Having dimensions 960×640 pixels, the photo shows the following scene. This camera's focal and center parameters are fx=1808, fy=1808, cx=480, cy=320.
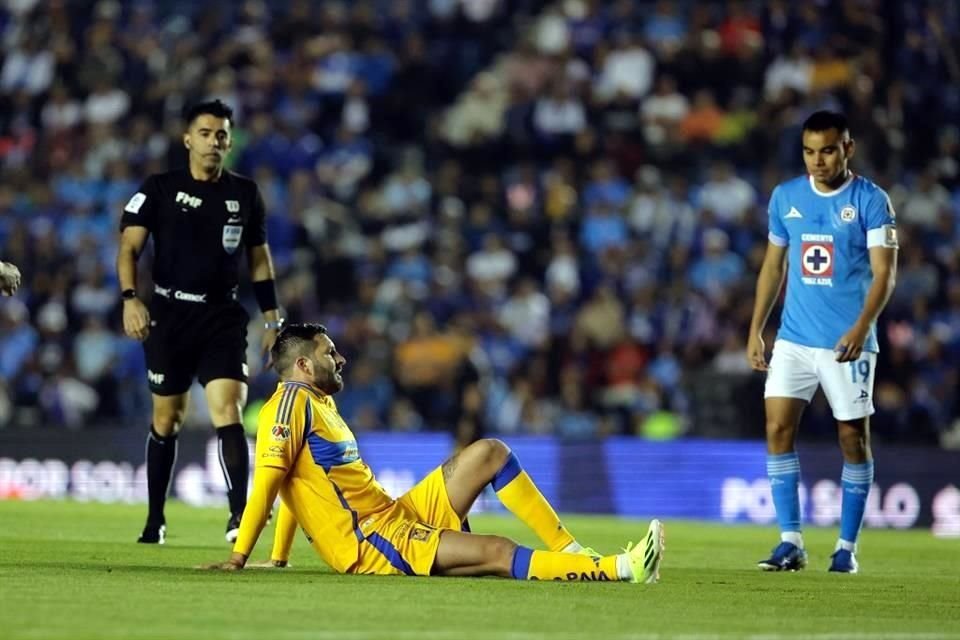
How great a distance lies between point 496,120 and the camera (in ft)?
72.1

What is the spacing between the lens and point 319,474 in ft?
27.1

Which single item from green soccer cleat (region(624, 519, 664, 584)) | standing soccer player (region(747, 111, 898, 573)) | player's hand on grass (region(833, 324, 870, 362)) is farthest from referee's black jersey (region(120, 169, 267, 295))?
green soccer cleat (region(624, 519, 664, 584))

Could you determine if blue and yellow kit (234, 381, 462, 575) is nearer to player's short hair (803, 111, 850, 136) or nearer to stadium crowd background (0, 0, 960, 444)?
player's short hair (803, 111, 850, 136)

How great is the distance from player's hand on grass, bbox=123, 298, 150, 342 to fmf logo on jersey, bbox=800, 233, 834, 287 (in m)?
3.73

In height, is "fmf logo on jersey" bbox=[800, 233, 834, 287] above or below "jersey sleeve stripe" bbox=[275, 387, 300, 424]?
above

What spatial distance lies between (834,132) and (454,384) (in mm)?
9369

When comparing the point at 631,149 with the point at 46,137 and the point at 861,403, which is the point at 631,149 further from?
the point at 861,403

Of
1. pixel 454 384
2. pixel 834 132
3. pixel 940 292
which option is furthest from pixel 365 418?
pixel 834 132

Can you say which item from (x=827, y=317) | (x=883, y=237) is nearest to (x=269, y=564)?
(x=827, y=317)

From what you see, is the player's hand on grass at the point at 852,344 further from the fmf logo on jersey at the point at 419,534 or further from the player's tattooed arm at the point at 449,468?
the fmf logo on jersey at the point at 419,534

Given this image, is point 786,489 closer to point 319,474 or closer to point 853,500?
point 853,500

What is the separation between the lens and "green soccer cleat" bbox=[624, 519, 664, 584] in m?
7.87

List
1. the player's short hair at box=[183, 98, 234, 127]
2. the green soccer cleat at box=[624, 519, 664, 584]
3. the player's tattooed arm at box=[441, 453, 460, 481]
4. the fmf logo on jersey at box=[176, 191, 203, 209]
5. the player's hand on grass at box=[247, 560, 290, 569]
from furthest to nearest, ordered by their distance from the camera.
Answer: the fmf logo on jersey at box=[176, 191, 203, 209] < the player's short hair at box=[183, 98, 234, 127] < the player's hand on grass at box=[247, 560, 290, 569] < the player's tattooed arm at box=[441, 453, 460, 481] < the green soccer cleat at box=[624, 519, 664, 584]

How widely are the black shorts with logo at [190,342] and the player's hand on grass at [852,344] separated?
11.4ft
